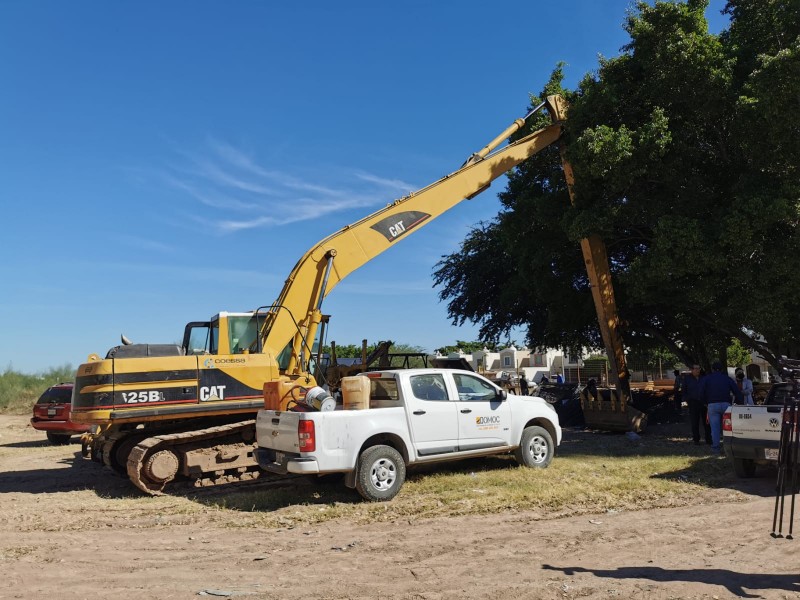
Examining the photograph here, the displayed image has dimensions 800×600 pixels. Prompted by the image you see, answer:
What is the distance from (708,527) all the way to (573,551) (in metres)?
1.86

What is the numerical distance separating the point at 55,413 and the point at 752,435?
58.0ft

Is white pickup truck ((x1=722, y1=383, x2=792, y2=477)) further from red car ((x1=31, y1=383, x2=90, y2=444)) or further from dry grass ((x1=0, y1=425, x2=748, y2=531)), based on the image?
red car ((x1=31, y1=383, x2=90, y2=444))

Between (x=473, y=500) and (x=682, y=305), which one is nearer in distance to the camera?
(x=473, y=500)

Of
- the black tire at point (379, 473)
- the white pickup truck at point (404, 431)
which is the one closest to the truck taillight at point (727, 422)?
the white pickup truck at point (404, 431)

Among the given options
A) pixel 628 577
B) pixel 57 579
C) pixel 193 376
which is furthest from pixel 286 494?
pixel 628 577

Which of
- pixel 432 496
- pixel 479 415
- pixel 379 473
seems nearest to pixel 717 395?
pixel 479 415

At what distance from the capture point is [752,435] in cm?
956

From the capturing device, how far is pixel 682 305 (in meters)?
17.9

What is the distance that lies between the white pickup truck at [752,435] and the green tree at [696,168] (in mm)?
5134

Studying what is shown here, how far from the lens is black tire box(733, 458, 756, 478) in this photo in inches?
390

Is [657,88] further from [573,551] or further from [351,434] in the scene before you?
[573,551]

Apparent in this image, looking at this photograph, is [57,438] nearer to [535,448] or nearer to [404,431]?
[404,431]

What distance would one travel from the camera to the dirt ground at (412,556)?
Answer: 5547mm

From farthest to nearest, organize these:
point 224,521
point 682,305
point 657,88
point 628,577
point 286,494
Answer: point 682,305 < point 657,88 < point 286,494 < point 224,521 < point 628,577
